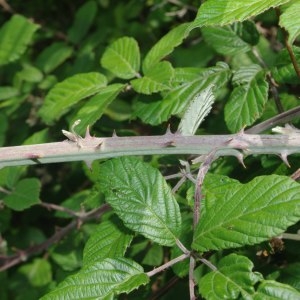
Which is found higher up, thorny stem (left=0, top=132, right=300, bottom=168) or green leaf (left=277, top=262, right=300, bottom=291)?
thorny stem (left=0, top=132, right=300, bottom=168)

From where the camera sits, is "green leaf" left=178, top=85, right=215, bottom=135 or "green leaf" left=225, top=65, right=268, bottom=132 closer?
"green leaf" left=178, top=85, right=215, bottom=135

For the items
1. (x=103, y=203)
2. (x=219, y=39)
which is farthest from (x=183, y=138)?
(x=219, y=39)

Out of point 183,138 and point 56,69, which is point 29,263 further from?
point 183,138

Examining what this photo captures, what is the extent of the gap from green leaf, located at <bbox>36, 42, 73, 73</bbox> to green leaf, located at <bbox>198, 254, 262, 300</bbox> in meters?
1.84

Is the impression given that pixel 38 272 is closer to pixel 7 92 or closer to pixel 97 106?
pixel 7 92

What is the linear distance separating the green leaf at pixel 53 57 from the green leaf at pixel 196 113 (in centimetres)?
143

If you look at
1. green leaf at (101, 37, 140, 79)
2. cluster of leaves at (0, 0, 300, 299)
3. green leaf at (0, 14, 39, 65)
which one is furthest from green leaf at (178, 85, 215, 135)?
green leaf at (0, 14, 39, 65)

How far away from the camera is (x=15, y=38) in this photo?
270 cm

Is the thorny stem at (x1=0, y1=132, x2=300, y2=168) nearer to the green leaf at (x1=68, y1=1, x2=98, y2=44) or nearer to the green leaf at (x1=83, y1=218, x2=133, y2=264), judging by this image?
the green leaf at (x1=83, y1=218, x2=133, y2=264)

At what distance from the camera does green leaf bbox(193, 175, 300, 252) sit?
114 cm

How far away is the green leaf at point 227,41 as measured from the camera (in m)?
1.92

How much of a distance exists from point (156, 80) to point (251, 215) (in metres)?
0.74

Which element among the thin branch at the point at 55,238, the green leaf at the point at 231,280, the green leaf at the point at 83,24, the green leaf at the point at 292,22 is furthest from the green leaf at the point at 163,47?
the green leaf at the point at 83,24

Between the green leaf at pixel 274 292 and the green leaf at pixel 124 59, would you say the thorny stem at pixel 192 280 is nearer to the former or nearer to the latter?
the green leaf at pixel 274 292
